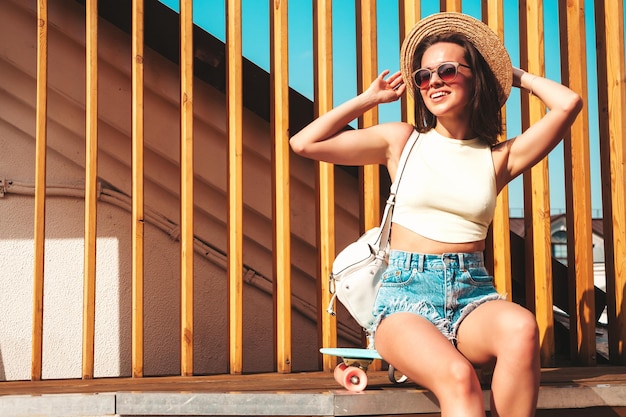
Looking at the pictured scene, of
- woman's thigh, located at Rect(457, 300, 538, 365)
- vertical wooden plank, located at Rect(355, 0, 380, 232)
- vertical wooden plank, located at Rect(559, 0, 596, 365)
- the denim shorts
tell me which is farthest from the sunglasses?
vertical wooden plank, located at Rect(559, 0, 596, 365)

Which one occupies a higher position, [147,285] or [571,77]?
[571,77]

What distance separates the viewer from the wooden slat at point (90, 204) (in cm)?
330

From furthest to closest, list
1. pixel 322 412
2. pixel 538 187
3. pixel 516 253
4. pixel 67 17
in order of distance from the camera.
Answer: pixel 67 17 → pixel 516 253 → pixel 538 187 → pixel 322 412

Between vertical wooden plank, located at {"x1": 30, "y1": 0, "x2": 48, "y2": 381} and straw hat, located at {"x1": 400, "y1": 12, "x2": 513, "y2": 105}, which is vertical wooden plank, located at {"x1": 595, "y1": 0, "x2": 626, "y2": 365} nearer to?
straw hat, located at {"x1": 400, "y1": 12, "x2": 513, "y2": 105}

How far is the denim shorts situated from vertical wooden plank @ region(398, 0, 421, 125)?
3.75ft

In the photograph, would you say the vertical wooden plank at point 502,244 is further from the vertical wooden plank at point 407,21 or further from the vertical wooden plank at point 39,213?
the vertical wooden plank at point 39,213

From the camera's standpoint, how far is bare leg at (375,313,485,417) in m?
2.14

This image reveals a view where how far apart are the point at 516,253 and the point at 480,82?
5.05ft

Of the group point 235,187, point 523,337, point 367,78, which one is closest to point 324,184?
point 235,187

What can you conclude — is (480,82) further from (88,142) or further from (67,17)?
(67,17)

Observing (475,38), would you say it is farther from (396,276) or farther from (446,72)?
(396,276)


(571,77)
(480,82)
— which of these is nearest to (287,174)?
(480,82)

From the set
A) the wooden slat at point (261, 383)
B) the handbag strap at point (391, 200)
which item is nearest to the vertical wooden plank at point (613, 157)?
the wooden slat at point (261, 383)

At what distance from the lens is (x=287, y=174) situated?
11.3 feet
